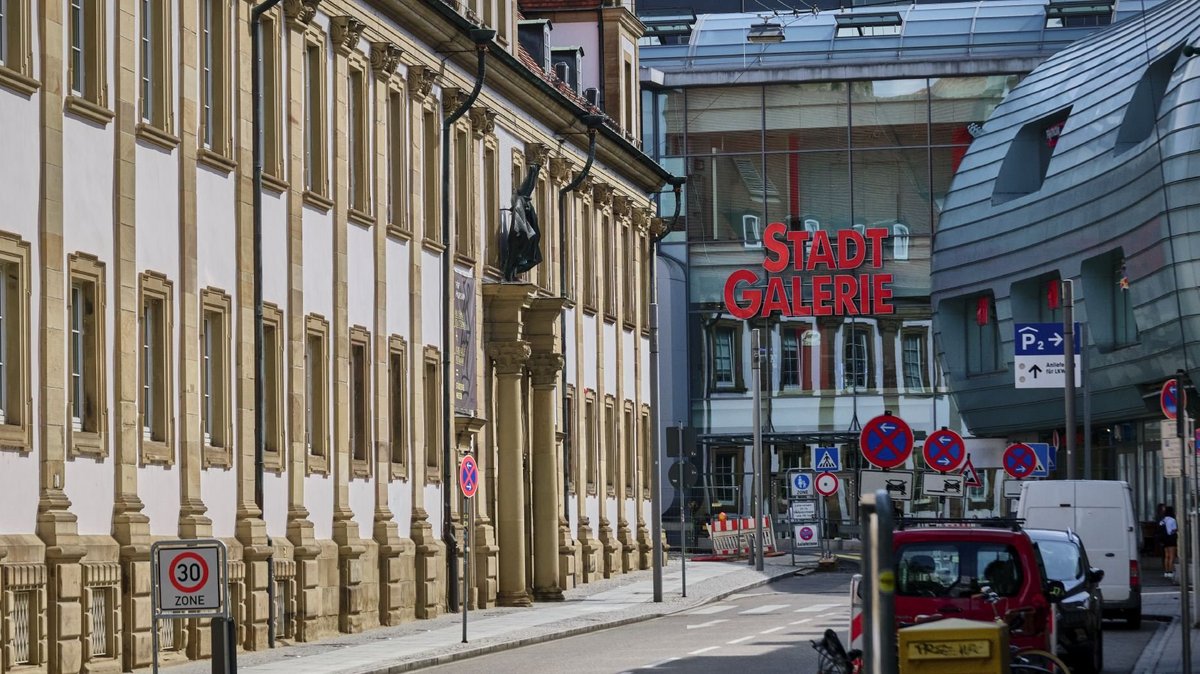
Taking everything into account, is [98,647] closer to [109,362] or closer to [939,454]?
[109,362]

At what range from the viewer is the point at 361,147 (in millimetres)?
35156

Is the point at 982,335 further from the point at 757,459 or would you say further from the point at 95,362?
the point at 95,362

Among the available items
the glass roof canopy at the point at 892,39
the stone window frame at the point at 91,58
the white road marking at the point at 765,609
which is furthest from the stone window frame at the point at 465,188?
the glass roof canopy at the point at 892,39

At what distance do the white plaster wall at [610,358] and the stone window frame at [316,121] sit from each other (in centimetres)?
2067

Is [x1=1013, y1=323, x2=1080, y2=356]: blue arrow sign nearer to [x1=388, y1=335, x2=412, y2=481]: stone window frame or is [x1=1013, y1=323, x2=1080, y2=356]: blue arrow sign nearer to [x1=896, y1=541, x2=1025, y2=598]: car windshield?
[x1=388, y1=335, x2=412, y2=481]: stone window frame

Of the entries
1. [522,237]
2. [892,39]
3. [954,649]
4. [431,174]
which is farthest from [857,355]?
[954,649]

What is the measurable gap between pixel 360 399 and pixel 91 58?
1101cm

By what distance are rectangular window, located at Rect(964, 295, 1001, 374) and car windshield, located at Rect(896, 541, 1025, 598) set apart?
5482cm

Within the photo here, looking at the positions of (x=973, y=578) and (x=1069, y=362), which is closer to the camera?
(x=973, y=578)

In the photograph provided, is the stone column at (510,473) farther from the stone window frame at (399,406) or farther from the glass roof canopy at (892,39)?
the glass roof canopy at (892,39)

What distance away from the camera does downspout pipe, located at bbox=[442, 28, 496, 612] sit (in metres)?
38.7

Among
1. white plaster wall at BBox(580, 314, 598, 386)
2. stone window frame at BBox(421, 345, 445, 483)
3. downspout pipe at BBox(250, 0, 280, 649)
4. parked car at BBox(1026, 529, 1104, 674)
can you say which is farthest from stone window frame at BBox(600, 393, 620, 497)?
parked car at BBox(1026, 529, 1104, 674)

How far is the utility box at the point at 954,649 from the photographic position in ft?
40.3

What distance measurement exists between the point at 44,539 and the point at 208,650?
14.1ft
